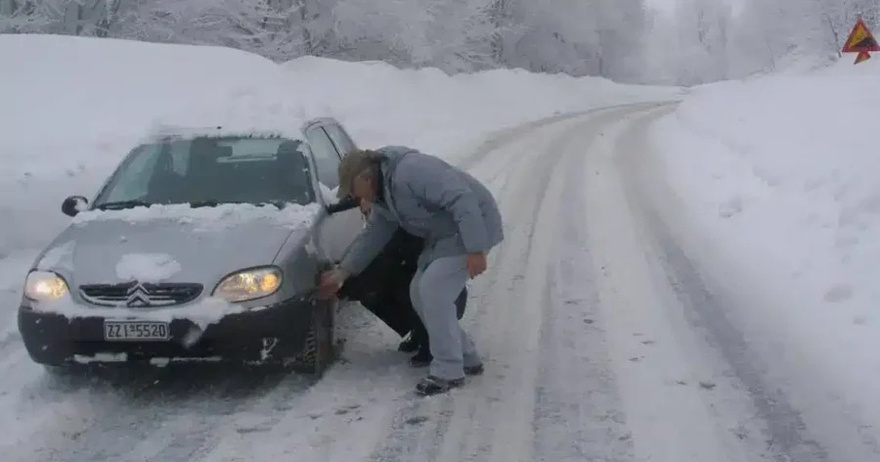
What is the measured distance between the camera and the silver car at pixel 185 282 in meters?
4.95

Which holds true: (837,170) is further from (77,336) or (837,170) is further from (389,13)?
(389,13)

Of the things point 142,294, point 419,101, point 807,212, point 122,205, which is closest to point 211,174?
point 122,205

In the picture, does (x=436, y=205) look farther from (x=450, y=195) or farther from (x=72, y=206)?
(x=72, y=206)

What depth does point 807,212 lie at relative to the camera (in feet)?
29.1

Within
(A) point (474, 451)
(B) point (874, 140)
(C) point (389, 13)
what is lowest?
(A) point (474, 451)

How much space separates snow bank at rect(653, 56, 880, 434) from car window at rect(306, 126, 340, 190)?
3.26 meters

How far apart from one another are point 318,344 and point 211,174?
70.5 inches

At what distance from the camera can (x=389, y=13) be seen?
30.5 m

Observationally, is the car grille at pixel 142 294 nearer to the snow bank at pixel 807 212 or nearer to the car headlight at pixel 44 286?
the car headlight at pixel 44 286

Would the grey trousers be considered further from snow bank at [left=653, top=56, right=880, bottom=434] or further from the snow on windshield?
snow bank at [left=653, top=56, right=880, bottom=434]

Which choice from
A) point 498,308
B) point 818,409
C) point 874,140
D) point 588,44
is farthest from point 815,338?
point 588,44

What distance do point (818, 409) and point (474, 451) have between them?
1.83 meters

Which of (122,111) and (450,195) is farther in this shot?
(122,111)

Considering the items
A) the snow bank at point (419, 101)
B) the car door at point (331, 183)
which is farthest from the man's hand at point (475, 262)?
the snow bank at point (419, 101)
